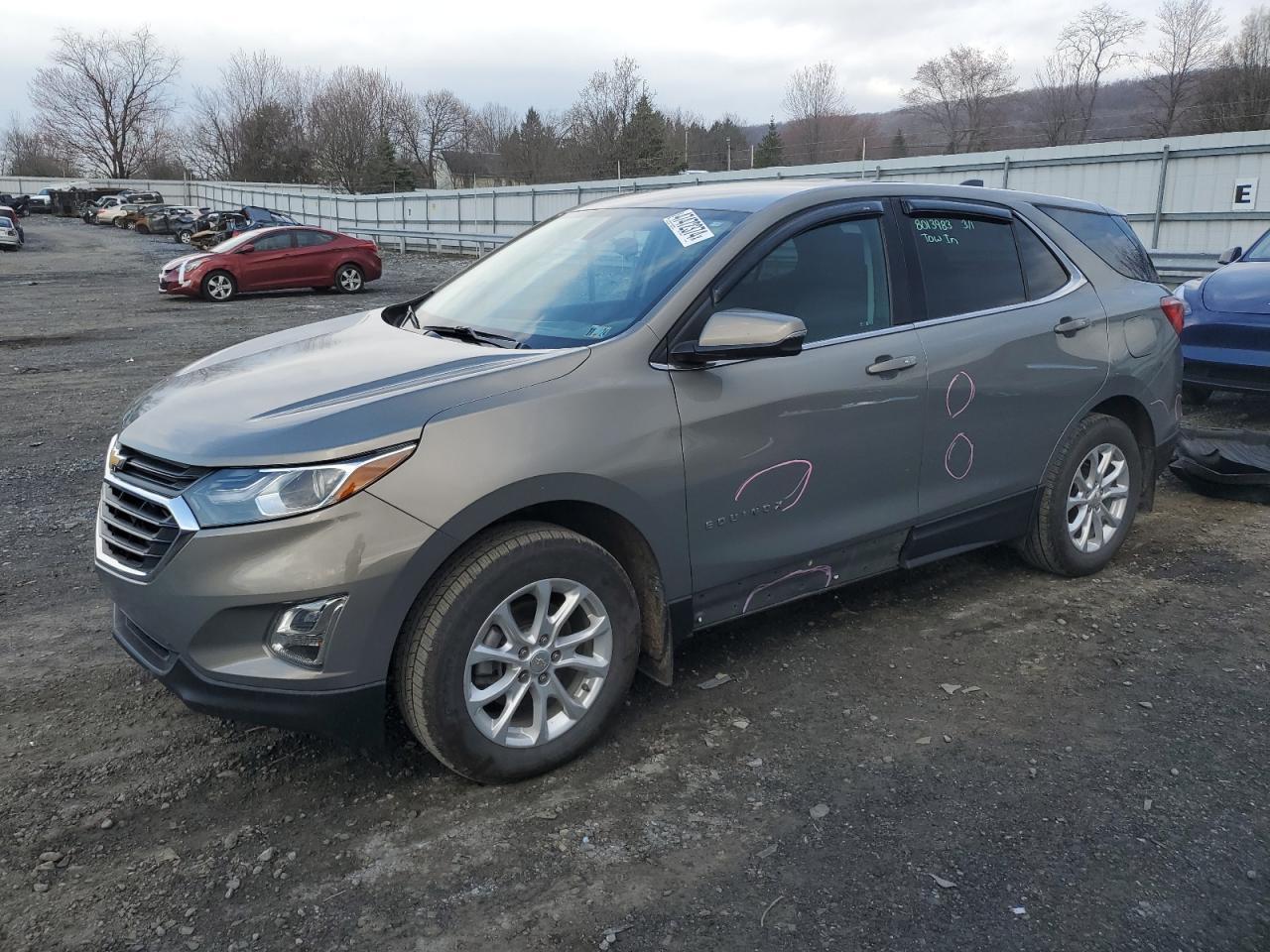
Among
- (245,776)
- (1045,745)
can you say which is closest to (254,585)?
(245,776)

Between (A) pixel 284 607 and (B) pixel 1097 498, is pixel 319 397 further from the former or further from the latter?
(B) pixel 1097 498

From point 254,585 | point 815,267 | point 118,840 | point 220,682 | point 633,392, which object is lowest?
point 118,840

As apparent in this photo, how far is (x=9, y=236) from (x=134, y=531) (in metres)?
42.7

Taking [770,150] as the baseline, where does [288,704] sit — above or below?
below

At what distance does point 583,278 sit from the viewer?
12.5 ft

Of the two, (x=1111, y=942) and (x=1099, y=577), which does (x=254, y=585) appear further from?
(x=1099, y=577)

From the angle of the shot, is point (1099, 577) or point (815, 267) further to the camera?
point (1099, 577)

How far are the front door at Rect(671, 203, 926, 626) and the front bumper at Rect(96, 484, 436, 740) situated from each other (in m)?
1.07

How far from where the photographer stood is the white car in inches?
1492

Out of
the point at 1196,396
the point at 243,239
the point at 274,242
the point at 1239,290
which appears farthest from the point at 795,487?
the point at 243,239

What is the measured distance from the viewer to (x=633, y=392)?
321cm

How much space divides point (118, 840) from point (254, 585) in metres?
0.88

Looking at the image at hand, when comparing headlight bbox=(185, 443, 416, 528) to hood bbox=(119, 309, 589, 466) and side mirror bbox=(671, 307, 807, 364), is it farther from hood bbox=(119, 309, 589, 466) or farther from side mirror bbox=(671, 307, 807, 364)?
side mirror bbox=(671, 307, 807, 364)

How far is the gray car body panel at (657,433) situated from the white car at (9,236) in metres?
41.0
